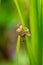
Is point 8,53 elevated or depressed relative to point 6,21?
depressed

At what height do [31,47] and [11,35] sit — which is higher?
[11,35]

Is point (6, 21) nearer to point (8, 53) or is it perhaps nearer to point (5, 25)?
point (5, 25)

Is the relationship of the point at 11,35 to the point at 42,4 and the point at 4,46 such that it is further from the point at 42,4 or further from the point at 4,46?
the point at 42,4

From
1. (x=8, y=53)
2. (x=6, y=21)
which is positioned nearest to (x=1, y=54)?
(x=8, y=53)

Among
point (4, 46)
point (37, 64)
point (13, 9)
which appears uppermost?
point (13, 9)

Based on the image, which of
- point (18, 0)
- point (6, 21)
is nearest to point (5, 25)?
point (6, 21)

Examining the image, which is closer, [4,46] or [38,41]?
[38,41]

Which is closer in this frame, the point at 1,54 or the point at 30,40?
the point at 30,40
